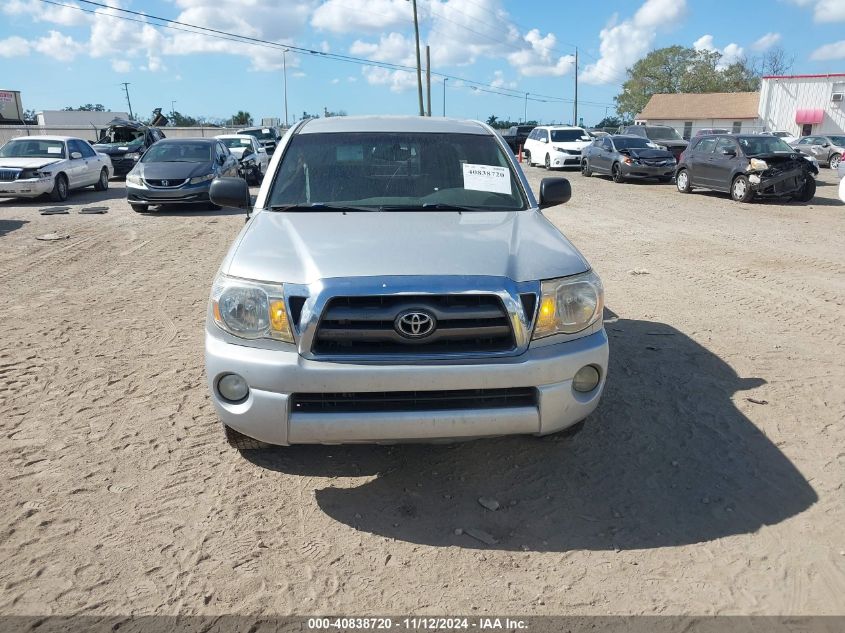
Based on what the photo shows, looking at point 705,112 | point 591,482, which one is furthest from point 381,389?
point 705,112

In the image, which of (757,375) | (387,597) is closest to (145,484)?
(387,597)

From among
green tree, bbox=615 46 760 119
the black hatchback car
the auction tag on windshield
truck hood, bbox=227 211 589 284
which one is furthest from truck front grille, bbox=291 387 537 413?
green tree, bbox=615 46 760 119

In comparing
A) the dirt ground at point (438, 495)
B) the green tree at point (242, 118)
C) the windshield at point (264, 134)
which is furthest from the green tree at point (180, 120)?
the dirt ground at point (438, 495)

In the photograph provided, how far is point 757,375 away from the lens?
4.85 metres

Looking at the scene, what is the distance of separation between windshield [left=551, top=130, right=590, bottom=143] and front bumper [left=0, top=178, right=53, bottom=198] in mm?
18466

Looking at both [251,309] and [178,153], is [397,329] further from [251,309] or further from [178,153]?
[178,153]

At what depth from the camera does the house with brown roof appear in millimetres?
56844

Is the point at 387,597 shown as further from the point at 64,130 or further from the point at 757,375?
the point at 64,130

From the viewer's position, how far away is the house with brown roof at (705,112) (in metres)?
56.8

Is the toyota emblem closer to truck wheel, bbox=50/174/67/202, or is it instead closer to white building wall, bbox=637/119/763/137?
truck wheel, bbox=50/174/67/202

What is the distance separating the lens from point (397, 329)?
288 centimetres

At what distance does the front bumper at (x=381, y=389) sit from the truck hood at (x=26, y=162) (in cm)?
1512

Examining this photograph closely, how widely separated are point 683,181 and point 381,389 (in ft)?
57.4

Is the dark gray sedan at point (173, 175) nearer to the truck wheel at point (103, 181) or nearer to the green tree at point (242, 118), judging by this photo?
the truck wheel at point (103, 181)
